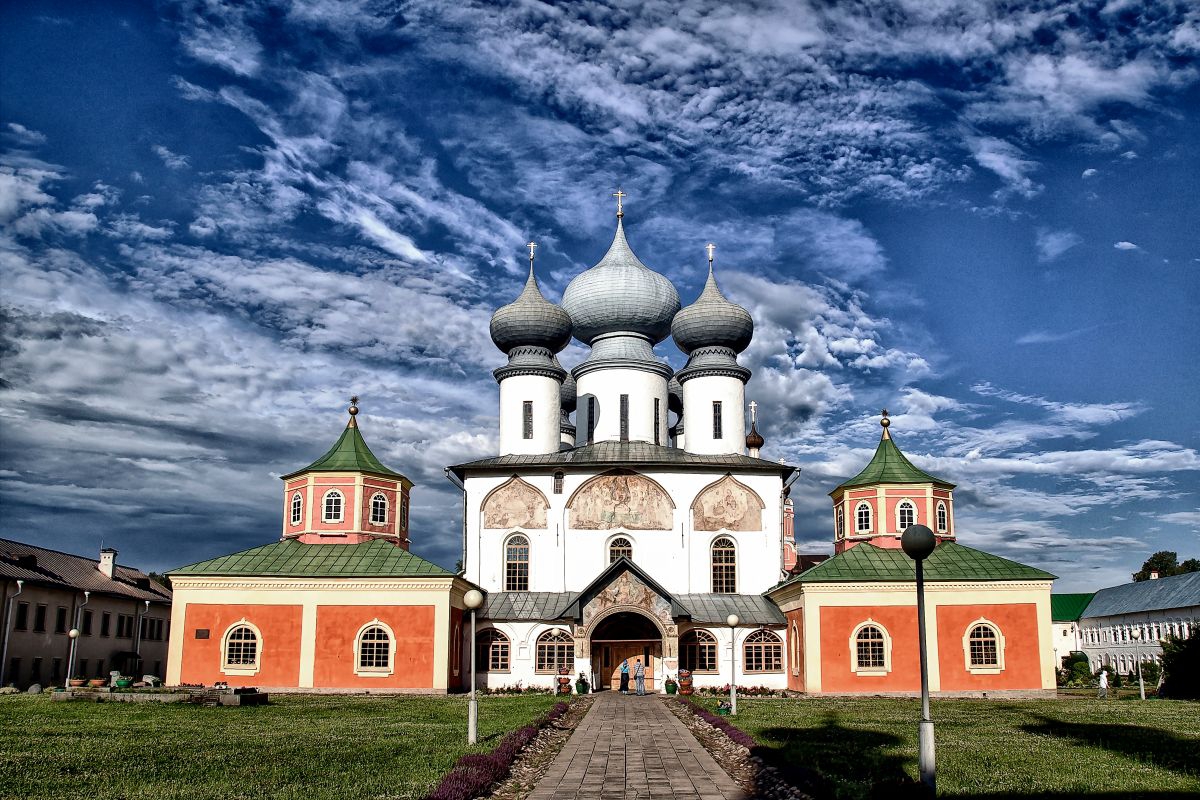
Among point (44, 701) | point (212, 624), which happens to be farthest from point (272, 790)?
point (212, 624)

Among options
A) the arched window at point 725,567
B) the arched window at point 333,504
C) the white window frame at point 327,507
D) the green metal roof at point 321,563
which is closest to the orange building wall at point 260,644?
the green metal roof at point 321,563

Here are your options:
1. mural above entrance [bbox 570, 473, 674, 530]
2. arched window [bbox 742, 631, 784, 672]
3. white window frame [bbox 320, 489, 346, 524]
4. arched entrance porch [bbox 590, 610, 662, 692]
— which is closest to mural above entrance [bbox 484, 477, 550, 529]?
mural above entrance [bbox 570, 473, 674, 530]

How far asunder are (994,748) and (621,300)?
25863 millimetres

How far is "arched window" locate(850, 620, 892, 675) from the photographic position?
29766 mm

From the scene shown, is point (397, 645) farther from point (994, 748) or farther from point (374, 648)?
point (994, 748)

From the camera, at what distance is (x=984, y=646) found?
29.9 m

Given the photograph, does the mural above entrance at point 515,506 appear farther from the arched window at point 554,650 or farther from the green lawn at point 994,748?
the green lawn at point 994,748

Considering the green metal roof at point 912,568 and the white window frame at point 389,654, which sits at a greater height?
the green metal roof at point 912,568

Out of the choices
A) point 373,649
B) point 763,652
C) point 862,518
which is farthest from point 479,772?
point 862,518

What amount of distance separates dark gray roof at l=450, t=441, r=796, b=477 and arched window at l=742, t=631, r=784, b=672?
18.1 ft

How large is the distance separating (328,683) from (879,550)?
17.2 meters

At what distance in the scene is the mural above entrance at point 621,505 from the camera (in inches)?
1324

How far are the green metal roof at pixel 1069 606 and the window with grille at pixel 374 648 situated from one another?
51367 millimetres

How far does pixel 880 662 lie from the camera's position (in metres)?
29.9
